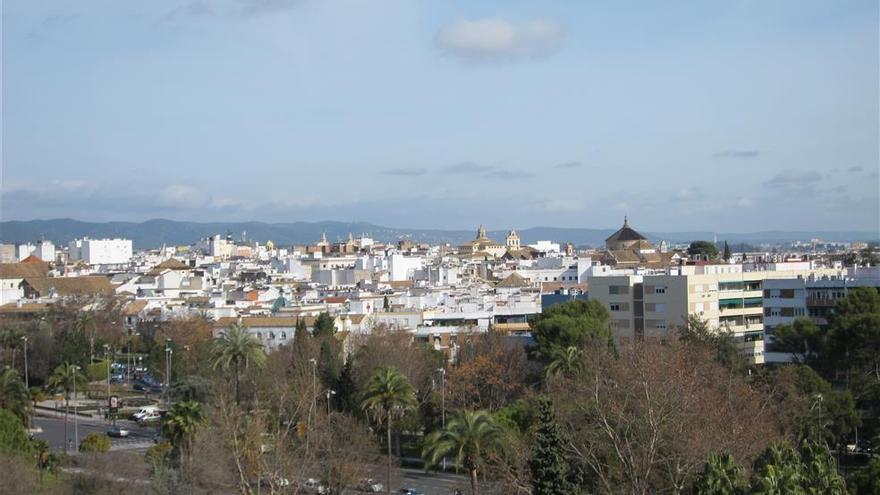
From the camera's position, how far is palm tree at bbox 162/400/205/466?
30766mm

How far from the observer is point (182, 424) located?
3072 centimetres

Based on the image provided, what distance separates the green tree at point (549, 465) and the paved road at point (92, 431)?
18.3 m

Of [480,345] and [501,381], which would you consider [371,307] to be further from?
[501,381]

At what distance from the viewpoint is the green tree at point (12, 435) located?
30.8 meters

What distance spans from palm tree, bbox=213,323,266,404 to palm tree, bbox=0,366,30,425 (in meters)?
6.41

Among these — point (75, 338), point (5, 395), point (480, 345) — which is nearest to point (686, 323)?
point (480, 345)

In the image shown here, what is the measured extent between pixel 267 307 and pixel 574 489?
162 ft

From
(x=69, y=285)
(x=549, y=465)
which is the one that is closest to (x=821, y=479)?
(x=549, y=465)

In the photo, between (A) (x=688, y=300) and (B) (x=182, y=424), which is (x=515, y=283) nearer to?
(A) (x=688, y=300)

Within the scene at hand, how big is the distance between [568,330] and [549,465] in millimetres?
19338

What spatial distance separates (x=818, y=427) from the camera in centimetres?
3247

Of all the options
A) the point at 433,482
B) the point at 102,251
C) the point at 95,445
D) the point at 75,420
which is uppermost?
the point at 102,251

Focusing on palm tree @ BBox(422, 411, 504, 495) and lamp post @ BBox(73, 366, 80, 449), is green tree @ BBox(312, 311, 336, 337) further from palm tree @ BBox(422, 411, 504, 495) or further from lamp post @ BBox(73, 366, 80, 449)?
palm tree @ BBox(422, 411, 504, 495)

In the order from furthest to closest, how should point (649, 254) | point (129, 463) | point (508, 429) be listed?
point (649, 254), point (508, 429), point (129, 463)
